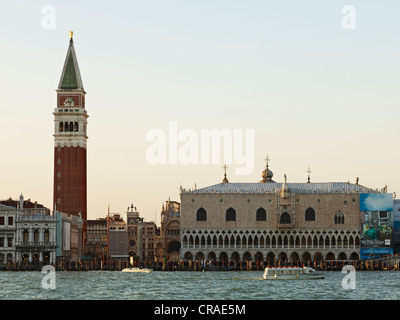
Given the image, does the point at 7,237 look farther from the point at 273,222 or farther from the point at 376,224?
the point at 376,224

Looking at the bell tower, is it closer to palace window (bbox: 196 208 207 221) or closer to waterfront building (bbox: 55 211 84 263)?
waterfront building (bbox: 55 211 84 263)

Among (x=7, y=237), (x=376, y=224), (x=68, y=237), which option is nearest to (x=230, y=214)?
(x=376, y=224)

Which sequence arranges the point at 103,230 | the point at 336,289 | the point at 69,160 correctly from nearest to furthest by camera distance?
the point at 336,289 → the point at 69,160 → the point at 103,230

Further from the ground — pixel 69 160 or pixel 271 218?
pixel 69 160

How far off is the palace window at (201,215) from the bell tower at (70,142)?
20051 mm

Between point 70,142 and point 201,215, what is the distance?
90.9 feet

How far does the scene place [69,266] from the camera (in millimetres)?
88875

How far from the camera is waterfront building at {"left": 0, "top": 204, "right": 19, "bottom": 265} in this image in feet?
315

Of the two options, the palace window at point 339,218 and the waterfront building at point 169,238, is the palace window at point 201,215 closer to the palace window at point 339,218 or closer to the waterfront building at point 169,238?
the palace window at point 339,218

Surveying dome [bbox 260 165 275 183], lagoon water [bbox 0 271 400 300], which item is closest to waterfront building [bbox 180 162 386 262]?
dome [bbox 260 165 275 183]

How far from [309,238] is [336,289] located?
46346 millimetres

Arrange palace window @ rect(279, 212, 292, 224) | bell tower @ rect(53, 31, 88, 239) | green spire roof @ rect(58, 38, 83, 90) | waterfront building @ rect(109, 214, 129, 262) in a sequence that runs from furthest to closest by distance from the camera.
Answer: waterfront building @ rect(109, 214, 129, 262), green spire roof @ rect(58, 38, 83, 90), bell tower @ rect(53, 31, 88, 239), palace window @ rect(279, 212, 292, 224)
